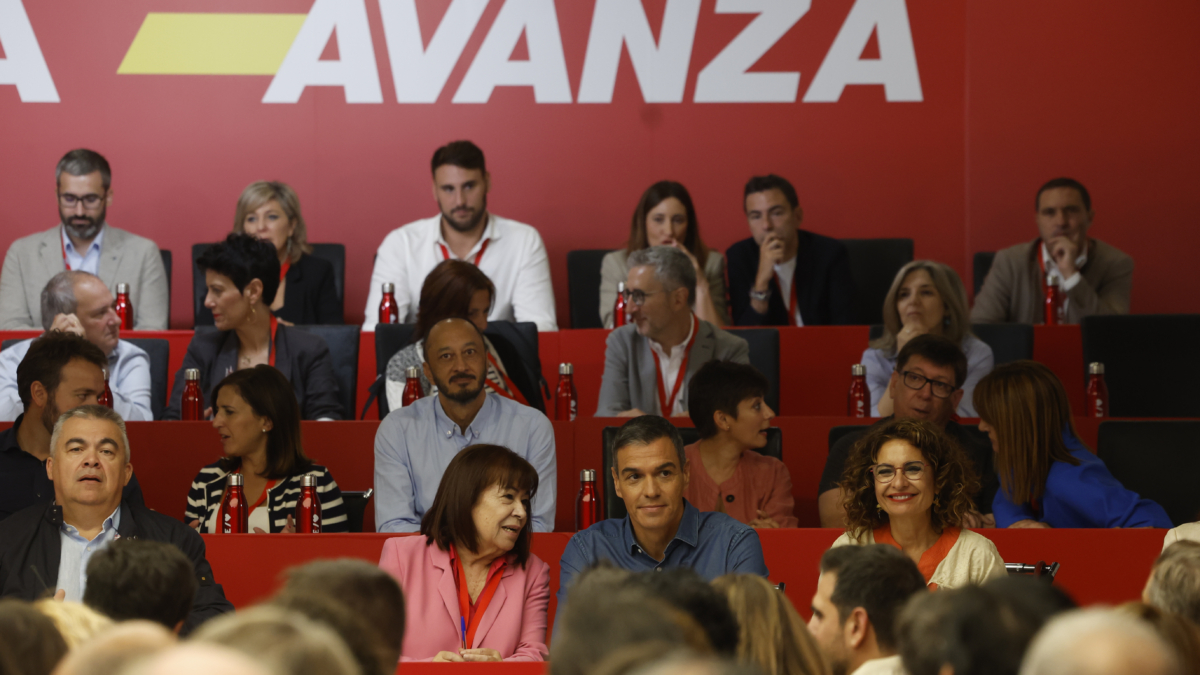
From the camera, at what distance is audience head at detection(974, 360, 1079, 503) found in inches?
140

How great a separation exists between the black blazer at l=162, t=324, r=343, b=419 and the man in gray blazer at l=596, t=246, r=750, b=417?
Result: 1.00 metres

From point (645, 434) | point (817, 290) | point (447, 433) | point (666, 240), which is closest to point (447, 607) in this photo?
point (645, 434)

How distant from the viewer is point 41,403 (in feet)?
A: 12.4

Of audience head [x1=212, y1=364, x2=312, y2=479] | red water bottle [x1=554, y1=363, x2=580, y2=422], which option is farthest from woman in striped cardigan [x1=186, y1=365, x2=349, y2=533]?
red water bottle [x1=554, y1=363, x2=580, y2=422]

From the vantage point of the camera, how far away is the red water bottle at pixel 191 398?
4457 mm

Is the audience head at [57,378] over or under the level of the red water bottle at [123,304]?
under

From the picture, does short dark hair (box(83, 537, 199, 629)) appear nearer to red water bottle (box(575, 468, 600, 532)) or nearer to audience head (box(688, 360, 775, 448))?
red water bottle (box(575, 468, 600, 532))

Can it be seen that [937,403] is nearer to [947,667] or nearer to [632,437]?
[632,437]

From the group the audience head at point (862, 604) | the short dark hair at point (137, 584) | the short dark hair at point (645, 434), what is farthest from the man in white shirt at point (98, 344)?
the audience head at point (862, 604)

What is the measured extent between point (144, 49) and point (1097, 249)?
4889 millimetres

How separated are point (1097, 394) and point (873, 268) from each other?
208cm

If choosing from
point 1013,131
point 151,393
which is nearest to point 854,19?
point 1013,131

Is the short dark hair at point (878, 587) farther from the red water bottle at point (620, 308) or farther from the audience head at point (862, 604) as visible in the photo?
the red water bottle at point (620, 308)

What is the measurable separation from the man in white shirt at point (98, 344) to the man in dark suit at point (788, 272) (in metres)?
2.70
